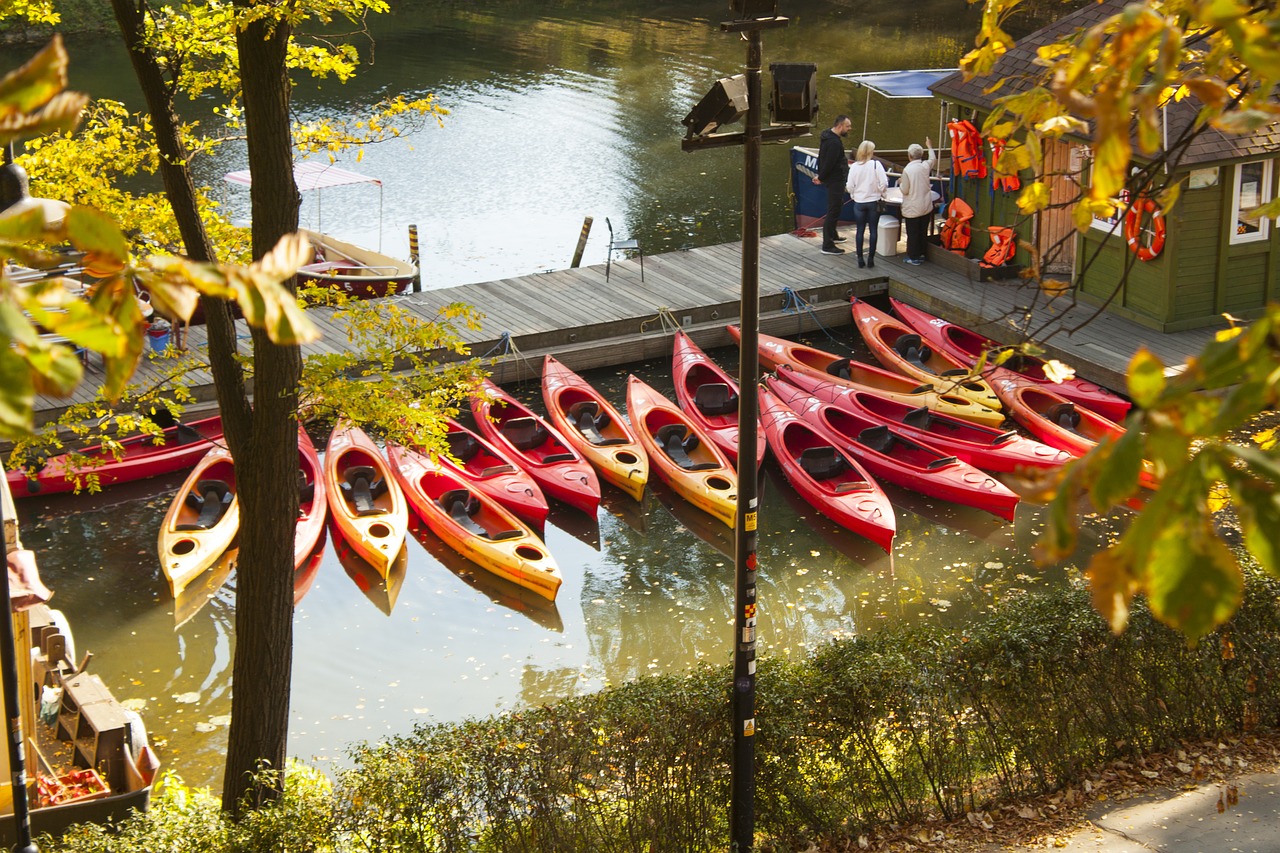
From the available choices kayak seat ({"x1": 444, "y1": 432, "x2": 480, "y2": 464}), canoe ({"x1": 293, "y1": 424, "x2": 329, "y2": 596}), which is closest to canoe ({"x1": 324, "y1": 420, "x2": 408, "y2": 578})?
canoe ({"x1": 293, "y1": 424, "x2": 329, "y2": 596})

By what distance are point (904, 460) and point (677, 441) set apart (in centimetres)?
257

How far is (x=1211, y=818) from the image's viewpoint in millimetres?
7480

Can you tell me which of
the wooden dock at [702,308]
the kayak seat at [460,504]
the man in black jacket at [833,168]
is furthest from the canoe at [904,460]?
the man in black jacket at [833,168]

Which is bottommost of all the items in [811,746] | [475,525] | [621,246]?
[475,525]

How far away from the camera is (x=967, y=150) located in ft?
61.5

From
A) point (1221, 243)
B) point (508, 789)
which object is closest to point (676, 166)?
point (1221, 243)

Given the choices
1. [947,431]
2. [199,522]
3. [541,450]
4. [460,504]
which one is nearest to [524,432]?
[541,450]

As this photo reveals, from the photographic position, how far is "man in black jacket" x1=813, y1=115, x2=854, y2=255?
19250 mm

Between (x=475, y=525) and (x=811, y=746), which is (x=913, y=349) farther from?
(x=811, y=746)

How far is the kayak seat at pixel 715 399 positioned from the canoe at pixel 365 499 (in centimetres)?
389

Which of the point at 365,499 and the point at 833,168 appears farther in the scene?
the point at 833,168

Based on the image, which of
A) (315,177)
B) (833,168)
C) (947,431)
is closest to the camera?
(947,431)

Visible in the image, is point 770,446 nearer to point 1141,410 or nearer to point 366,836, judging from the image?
point 366,836

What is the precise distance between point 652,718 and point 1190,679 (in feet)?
11.3
